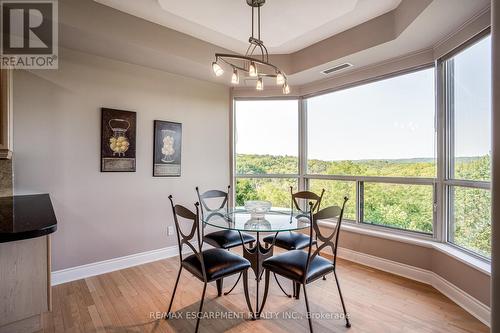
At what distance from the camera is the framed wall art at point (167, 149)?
341 centimetres

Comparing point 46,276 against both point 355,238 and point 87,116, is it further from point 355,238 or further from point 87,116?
point 355,238

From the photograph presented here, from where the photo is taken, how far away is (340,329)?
2.01 metres

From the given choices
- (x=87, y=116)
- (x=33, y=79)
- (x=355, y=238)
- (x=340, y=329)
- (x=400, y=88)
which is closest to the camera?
(x=340, y=329)

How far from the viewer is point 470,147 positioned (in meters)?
2.45

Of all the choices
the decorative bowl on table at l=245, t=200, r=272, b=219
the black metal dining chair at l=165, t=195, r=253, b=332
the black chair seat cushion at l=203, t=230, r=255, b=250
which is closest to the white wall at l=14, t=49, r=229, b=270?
the black chair seat cushion at l=203, t=230, r=255, b=250

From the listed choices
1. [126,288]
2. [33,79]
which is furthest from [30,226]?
[33,79]

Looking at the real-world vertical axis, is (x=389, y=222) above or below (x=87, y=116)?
below

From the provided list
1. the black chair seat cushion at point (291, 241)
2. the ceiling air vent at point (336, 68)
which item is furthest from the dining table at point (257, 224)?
the ceiling air vent at point (336, 68)

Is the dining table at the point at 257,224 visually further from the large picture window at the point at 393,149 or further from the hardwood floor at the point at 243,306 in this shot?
the large picture window at the point at 393,149

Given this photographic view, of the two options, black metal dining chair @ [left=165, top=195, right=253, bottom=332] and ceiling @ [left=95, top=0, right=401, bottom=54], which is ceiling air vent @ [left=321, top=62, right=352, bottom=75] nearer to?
ceiling @ [left=95, top=0, right=401, bottom=54]

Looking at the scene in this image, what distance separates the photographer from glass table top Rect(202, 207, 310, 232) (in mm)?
2201

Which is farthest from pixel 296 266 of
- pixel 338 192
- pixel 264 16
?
pixel 264 16

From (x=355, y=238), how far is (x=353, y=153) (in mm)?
1162

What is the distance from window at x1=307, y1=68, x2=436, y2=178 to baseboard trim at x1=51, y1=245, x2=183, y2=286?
2.50 m
